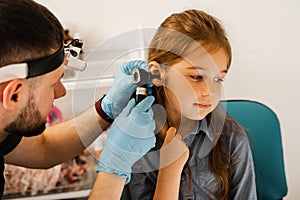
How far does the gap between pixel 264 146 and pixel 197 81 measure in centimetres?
45

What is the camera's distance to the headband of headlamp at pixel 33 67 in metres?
0.85

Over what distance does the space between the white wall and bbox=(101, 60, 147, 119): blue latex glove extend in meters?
0.76

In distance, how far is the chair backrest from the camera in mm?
1317

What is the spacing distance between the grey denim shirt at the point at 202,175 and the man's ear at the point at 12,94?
1.19 ft

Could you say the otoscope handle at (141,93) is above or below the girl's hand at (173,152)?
above

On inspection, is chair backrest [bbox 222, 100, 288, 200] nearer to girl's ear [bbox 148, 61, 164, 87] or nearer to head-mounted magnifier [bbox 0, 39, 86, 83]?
girl's ear [bbox 148, 61, 164, 87]

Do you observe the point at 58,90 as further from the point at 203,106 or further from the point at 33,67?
the point at 203,106

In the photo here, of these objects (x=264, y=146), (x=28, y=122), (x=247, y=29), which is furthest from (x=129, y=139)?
(x=247, y=29)

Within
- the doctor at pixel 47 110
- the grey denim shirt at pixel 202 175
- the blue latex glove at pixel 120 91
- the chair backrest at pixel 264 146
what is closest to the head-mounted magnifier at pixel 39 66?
the doctor at pixel 47 110

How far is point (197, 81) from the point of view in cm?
99

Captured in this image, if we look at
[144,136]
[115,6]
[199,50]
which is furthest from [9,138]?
[115,6]

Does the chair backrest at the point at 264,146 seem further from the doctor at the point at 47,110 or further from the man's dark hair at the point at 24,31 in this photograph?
the man's dark hair at the point at 24,31

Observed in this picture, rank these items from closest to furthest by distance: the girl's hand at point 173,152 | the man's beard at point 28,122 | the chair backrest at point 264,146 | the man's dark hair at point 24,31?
1. the man's dark hair at point 24,31
2. the man's beard at point 28,122
3. the girl's hand at point 173,152
4. the chair backrest at point 264,146

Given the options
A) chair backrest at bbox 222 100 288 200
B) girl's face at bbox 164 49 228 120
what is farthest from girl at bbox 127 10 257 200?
chair backrest at bbox 222 100 288 200
